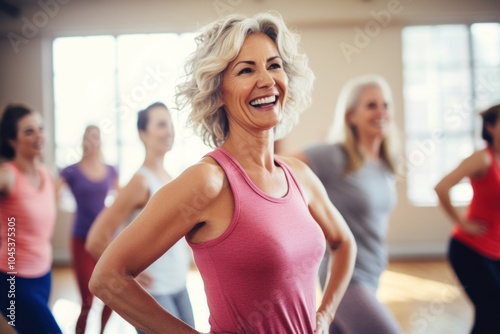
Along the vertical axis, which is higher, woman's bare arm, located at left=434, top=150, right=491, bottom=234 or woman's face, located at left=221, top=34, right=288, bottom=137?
woman's face, located at left=221, top=34, right=288, bottom=137

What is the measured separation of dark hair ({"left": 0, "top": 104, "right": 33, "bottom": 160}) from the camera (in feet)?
4.65

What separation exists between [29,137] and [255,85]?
99 cm

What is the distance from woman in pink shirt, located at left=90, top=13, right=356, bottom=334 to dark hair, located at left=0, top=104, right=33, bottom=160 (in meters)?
0.84

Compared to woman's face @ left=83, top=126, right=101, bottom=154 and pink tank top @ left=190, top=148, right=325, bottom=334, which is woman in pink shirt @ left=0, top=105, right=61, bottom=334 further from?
woman's face @ left=83, top=126, right=101, bottom=154

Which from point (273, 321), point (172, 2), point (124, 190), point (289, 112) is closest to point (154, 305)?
point (273, 321)

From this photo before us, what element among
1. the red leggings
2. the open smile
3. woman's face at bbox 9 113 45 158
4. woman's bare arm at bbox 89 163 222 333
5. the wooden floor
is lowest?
the wooden floor

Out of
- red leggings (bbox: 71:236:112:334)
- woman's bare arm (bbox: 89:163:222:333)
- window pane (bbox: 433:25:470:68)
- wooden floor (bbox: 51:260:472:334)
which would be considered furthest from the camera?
window pane (bbox: 433:25:470:68)

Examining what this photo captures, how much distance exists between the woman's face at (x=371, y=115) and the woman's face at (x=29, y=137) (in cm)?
104

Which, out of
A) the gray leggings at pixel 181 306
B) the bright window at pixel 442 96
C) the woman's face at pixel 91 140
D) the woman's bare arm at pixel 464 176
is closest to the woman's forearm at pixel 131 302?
the gray leggings at pixel 181 306

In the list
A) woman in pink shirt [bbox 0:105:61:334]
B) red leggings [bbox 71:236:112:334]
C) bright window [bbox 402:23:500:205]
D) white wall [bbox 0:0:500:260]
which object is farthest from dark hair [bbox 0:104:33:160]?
bright window [bbox 402:23:500:205]

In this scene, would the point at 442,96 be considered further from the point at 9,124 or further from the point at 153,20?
the point at 9,124

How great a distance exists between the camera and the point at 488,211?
65.5 inches

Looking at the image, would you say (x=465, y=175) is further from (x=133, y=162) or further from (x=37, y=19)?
(x=133, y=162)

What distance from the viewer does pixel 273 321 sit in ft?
2.60
